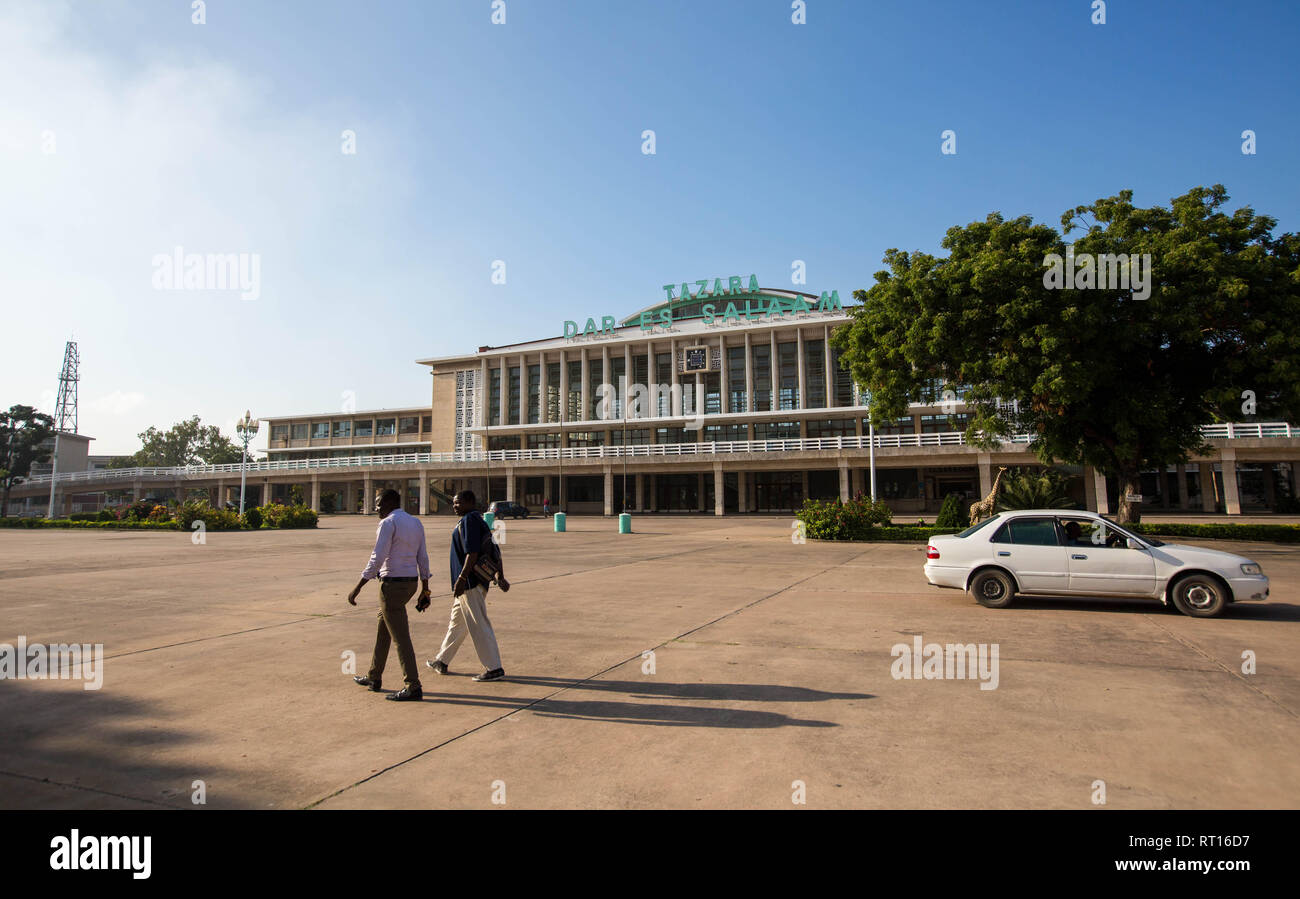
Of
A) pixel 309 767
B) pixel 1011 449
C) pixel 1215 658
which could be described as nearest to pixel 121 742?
pixel 309 767

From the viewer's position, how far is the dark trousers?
596 cm

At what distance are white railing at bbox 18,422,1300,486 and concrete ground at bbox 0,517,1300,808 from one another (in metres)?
28.1

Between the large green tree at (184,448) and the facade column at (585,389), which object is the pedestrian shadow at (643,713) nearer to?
the facade column at (585,389)

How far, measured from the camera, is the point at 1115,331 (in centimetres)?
1986

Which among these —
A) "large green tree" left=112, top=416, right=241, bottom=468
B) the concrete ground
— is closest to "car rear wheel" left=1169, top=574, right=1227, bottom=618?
the concrete ground

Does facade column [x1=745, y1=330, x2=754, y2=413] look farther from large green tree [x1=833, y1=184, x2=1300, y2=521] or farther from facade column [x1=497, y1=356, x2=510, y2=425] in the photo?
large green tree [x1=833, y1=184, x2=1300, y2=521]

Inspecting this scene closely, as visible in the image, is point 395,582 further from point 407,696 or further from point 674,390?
point 674,390

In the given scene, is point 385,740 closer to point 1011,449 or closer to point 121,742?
point 121,742

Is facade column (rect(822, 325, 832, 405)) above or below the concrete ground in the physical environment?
above

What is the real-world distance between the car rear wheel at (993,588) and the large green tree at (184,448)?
411 feet

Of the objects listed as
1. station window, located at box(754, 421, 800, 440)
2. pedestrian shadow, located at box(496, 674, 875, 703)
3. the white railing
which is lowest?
pedestrian shadow, located at box(496, 674, 875, 703)

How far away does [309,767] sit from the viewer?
4336 mm

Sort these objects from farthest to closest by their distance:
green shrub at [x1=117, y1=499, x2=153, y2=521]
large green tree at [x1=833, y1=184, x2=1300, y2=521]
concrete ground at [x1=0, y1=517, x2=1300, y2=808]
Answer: green shrub at [x1=117, y1=499, x2=153, y2=521] < large green tree at [x1=833, y1=184, x2=1300, y2=521] < concrete ground at [x1=0, y1=517, x2=1300, y2=808]
